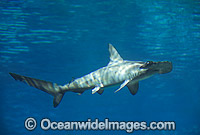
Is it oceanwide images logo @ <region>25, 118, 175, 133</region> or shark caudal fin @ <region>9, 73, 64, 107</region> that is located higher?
shark caudal fin @ <region>9, 73, 64, 107</region>

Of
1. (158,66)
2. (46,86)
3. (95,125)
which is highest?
(158,66)

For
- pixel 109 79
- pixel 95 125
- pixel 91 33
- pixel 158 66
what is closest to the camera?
pixel 158 66

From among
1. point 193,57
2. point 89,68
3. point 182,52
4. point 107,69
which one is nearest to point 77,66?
point 89,68

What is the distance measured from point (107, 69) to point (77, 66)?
2394 centimetres

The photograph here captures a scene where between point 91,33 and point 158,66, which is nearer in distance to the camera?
point 158,66

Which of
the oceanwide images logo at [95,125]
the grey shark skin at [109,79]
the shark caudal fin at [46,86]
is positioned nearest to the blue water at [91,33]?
the oceanwide images logo at [95,125]

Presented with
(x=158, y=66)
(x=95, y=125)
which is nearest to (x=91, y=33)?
(x=95, y=125)

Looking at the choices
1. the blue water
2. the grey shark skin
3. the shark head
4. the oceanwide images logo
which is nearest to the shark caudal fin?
the grey shark skin

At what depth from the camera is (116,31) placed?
1728 cm

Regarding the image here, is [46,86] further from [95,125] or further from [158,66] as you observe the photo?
[95,125]

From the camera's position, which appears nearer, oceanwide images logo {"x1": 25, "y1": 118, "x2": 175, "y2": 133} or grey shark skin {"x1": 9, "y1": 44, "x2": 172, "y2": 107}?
grey shark skin {"x1": 9, "y1": 44, "x2": 172, "y2": 107}

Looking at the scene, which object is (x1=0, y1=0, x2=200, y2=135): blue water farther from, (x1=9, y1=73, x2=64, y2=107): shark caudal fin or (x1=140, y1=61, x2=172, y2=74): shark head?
(x1=140, y1=61, x2=172, y2=74): shark head

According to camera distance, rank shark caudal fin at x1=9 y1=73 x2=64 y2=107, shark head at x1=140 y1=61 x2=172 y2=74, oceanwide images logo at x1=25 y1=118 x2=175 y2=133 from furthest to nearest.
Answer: oceanwide images logo at x1=25 y1=118 x2=175 y2=133 → shark caudal fin at x1=9 y1=73 x2=64 y2=107 → shark head at x1=140 y1=61 x2=172 y2=74

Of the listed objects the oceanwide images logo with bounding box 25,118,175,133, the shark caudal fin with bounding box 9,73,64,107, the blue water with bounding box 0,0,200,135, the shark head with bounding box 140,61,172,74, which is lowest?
the oceanwide images logo with bounding box 25,118,175,133
